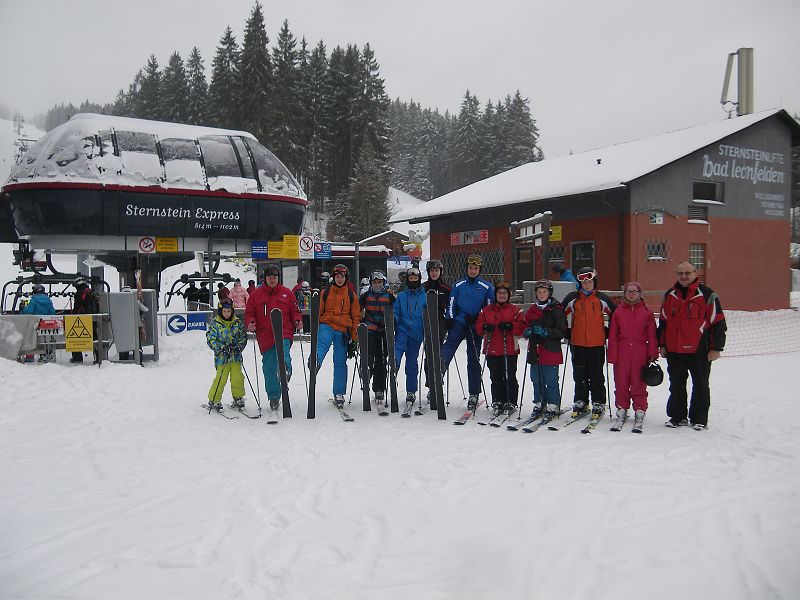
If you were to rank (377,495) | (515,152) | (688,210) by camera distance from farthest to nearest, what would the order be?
(515,152) → (688,210) → (377,495)

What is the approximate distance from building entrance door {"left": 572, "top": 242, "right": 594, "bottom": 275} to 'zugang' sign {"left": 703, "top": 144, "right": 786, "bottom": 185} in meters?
4.71

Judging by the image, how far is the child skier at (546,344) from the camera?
6.71m

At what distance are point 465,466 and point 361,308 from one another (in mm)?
3298

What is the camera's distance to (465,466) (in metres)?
5.05

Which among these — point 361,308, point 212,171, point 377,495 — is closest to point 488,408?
point 361,308

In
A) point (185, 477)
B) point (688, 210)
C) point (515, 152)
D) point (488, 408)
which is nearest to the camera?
point (185, 477)

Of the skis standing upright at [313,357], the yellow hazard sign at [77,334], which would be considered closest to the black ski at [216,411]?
the skis standing upright at [313,357]

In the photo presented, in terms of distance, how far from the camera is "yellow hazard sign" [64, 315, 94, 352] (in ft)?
35.1

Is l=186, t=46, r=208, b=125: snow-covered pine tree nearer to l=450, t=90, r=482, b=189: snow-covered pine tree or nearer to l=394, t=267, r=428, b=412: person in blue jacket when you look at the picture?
l=450, t=90, r=482, b=189: snow-covered pine tree

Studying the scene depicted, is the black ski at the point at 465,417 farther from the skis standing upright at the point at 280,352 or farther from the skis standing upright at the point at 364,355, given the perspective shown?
the skis standing upright at the point at 280,352

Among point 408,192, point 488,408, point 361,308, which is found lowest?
point 488,408

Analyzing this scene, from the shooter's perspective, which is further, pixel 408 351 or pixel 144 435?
pixel 408 351

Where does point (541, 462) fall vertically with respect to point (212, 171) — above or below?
below

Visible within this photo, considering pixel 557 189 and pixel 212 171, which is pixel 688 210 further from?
pixel 212 171
